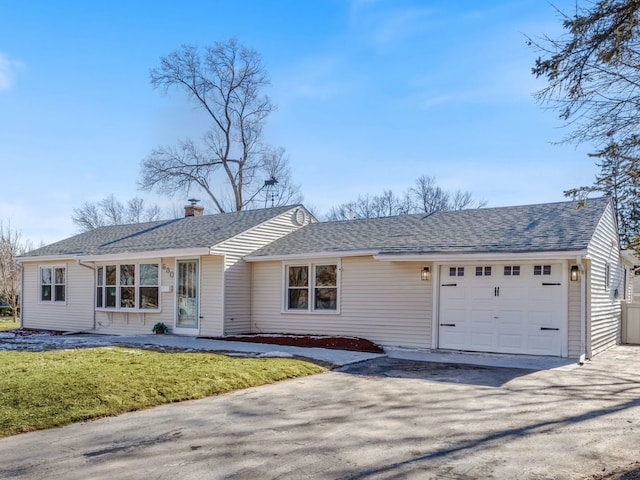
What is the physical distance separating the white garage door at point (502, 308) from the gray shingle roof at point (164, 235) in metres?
6.52

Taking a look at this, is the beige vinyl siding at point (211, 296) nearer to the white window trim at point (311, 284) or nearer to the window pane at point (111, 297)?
the white window trim at point (311, 284)

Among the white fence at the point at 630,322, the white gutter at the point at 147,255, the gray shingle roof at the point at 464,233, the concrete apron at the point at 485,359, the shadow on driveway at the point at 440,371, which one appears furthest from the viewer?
the white fence at the point at 630,322

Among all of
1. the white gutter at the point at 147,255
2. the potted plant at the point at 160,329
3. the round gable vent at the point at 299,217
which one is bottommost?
the potted plant at the point at 160,329

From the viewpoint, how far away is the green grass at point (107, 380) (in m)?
6.14

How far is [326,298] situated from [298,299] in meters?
0.93

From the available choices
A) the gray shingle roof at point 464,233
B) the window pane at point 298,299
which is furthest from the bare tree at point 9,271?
the gray shingle roof at point 464,233

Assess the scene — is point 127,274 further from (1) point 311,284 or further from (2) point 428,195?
(2) point 428,195

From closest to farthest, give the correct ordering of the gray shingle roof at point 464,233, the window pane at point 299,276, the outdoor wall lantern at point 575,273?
the outdoor wall lantern at point 575,273
the gray shingle roof at point 464,233
the window pane at point 299,276

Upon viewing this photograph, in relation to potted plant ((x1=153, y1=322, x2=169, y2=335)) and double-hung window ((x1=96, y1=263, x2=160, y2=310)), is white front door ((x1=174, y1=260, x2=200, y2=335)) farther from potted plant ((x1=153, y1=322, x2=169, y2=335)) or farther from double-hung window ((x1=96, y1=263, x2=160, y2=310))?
double-hung window ((x1=96, y1=263, x2=160, y2=310))

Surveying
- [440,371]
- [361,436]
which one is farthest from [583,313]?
[361,436]

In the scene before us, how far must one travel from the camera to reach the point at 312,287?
1458 cm

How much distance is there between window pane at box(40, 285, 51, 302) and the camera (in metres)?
19.0

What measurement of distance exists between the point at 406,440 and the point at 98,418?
11.5 ft

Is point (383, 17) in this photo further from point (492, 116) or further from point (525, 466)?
point (525, 466)
